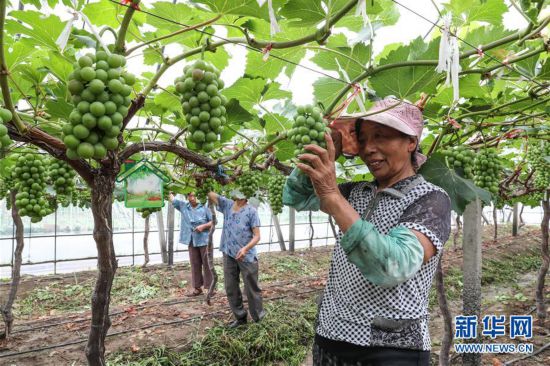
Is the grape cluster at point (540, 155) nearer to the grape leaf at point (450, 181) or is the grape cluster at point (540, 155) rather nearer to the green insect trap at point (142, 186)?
the grape leaf at point (450, 181)

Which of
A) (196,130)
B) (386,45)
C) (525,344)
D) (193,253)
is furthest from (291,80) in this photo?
(193,253)

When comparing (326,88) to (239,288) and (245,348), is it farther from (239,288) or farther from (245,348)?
(239,288)

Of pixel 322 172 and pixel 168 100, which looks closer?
pixel 322 172

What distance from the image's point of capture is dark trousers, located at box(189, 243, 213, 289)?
25.5ft

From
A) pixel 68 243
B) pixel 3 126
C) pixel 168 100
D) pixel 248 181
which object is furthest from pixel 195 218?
pixel 68 243

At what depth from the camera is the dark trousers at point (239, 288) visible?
5590 mm

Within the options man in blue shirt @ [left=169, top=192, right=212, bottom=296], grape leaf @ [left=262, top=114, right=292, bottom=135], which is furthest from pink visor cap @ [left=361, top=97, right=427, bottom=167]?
man in blue shirt @ [left=169, top=192, right=212, bottom=296]

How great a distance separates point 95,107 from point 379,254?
37.1 inches

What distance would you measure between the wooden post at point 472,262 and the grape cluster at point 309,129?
3.46 metres

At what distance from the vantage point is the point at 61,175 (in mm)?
2160

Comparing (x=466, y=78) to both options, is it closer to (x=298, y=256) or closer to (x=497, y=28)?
(x=497, y=28)

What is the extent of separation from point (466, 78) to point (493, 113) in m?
0.57

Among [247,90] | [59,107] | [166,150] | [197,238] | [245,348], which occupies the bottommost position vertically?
[245,348]

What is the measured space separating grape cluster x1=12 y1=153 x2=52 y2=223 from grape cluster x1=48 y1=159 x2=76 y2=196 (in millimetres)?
65
